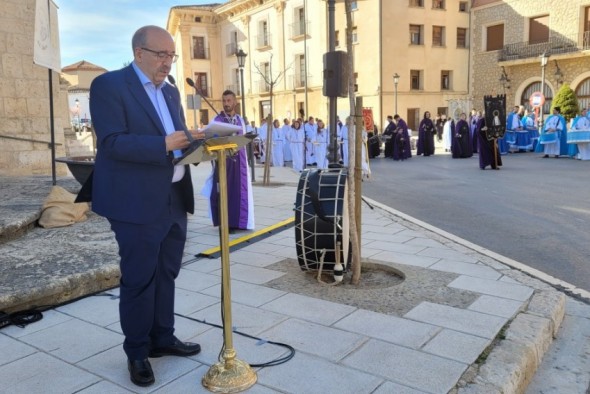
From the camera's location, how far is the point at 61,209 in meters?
5.67

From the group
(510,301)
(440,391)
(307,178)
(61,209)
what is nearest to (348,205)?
(307,178)

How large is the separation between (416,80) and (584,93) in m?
10.1

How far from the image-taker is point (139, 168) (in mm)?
2539

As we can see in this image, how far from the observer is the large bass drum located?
13.5 ft

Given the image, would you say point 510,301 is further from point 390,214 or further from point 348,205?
point 390,214

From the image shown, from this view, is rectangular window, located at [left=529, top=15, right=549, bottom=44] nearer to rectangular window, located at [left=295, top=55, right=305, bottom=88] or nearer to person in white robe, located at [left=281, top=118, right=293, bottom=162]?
rectangular window, located at [left=295, top=55, right=305, bottom=88]

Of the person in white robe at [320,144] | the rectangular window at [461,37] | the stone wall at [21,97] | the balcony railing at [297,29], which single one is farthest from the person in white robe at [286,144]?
the rectangular window at [461,37]

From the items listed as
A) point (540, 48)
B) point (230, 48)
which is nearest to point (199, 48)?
point (230, 48)

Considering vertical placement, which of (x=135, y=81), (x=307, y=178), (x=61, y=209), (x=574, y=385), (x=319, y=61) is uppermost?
(x=319, y=61)

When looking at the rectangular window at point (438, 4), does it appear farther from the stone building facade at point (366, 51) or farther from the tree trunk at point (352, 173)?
the tree trunk at point (352, 173)

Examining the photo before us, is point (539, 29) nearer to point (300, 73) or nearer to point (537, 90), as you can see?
point (537, 90)

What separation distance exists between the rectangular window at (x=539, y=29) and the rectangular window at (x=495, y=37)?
222cm

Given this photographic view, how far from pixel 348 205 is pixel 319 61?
32.5 metres

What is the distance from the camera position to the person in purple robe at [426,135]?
67.8ft
